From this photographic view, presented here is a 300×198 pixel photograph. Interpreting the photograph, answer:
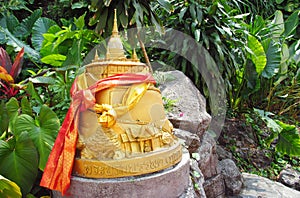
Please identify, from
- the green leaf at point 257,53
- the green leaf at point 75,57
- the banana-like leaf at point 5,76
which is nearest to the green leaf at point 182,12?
the green leaf at point 257,53

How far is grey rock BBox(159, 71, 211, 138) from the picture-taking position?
3.24 meters

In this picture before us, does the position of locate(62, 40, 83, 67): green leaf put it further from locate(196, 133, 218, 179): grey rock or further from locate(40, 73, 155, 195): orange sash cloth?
locate(196, 133, 218, 179): grey rock

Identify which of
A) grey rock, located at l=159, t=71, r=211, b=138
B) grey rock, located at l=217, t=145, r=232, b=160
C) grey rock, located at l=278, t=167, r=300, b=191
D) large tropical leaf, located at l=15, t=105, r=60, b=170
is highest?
large tropical leaf, located at l=15, t=105, r=60, b=170

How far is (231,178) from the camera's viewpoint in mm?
3504

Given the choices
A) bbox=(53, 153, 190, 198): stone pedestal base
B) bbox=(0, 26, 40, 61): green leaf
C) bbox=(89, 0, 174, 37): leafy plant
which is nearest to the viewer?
bbox=(53, 153, 190, 198): stone pedestal base

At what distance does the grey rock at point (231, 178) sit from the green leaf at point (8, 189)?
8.00 ft

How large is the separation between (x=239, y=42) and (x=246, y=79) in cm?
59

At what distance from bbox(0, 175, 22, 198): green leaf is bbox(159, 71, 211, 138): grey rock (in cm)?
178

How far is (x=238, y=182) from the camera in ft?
11.5

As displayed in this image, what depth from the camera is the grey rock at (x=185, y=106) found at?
10.6ft

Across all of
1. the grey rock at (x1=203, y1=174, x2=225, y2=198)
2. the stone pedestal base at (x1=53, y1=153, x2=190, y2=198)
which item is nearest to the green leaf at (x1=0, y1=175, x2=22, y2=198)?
the stone pedestal base at (x1=53, y1=153, x2=190, y2=198)

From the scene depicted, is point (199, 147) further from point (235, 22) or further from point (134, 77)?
point (235, 22)

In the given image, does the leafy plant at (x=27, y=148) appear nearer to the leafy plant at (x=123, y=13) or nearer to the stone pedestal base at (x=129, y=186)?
the stone pedestal base at (x=129, y=186)

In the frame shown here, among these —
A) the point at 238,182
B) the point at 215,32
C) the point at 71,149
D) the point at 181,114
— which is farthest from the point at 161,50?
the point at 71,149
